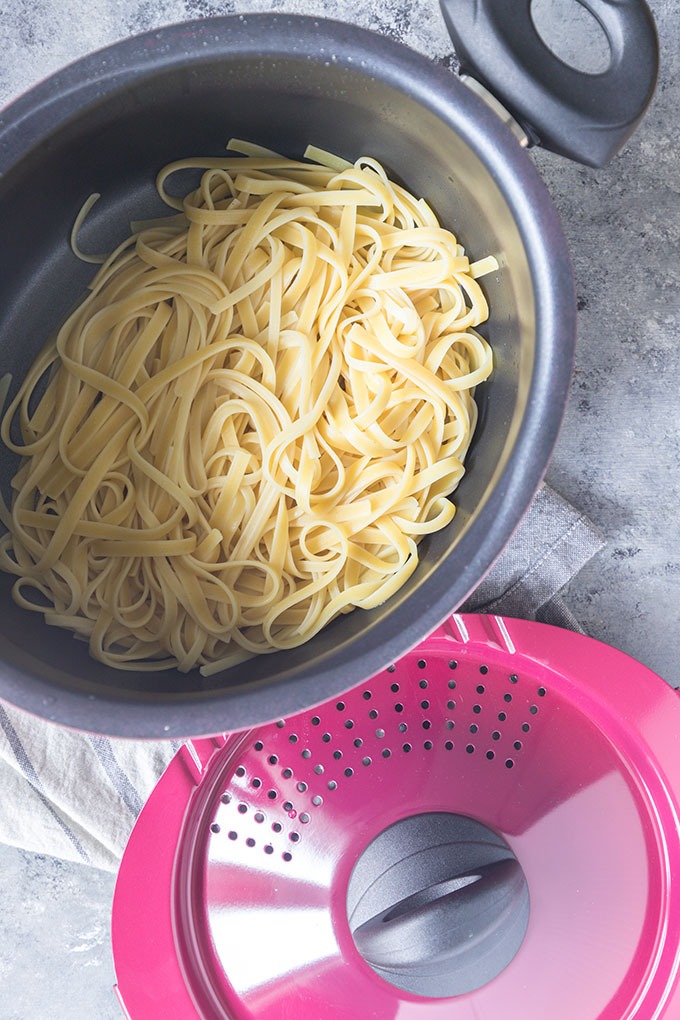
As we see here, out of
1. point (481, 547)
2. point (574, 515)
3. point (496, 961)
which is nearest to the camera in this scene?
point (481, 547)

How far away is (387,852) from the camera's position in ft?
2.90

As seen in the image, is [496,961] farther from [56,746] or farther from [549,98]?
[549,98]

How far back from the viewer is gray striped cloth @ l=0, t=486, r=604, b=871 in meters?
1.05

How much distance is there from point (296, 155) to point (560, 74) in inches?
10.9

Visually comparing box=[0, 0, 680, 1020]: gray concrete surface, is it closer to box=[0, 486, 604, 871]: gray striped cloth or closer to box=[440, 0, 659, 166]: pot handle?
box=[0, 486, 604, 871]: gray striped cloth

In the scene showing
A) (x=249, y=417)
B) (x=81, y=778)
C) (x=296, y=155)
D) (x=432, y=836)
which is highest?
(x=296, y=155)

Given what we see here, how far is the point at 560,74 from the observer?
2.48 ft

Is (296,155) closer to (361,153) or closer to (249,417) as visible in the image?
(361,153)

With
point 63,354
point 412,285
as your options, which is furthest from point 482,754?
point 63,354

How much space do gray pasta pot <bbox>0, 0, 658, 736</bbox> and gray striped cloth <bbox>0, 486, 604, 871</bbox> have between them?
25 cm

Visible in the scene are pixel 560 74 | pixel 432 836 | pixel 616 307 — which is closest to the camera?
pixel 560 74

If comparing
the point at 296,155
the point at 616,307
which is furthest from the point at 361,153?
the point at 616,307

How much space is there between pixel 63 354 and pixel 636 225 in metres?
0.65

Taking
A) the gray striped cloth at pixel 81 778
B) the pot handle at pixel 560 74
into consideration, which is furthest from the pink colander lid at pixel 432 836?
the pot handle at pixel 560 74
